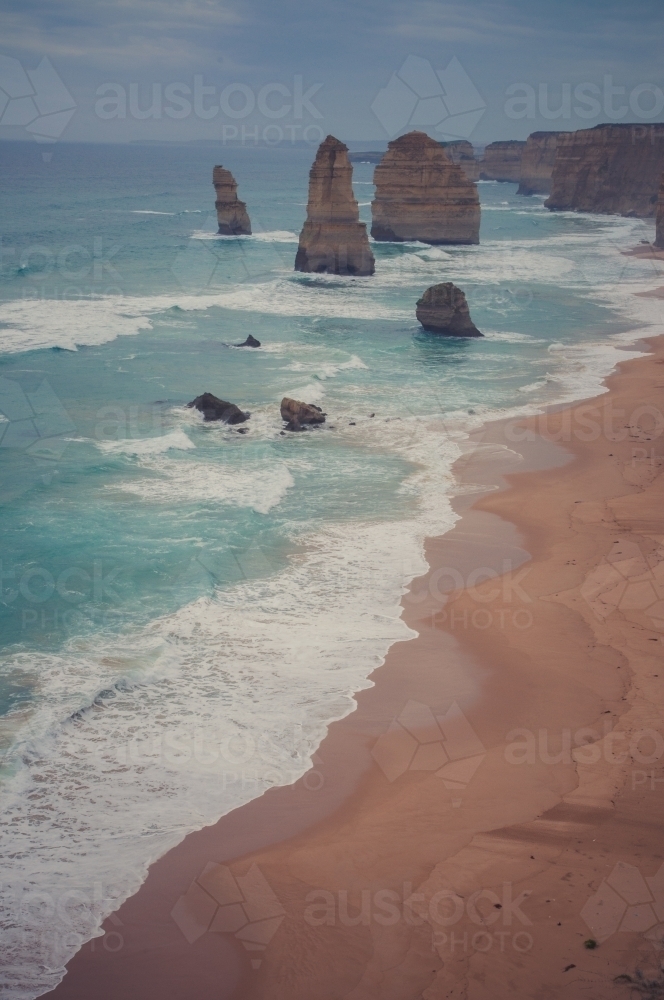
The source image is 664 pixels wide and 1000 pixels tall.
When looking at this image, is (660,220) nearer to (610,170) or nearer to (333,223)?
(333,223)

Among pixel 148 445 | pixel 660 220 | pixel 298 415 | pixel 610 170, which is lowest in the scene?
pixel 148 445

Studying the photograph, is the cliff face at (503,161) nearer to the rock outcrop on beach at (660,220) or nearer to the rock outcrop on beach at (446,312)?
the rock outcrop on beach at (660,220)

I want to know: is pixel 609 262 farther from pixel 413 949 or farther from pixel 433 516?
pixel 413 949

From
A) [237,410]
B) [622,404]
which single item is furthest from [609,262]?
[237,410]

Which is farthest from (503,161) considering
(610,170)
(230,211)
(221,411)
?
(221,411)

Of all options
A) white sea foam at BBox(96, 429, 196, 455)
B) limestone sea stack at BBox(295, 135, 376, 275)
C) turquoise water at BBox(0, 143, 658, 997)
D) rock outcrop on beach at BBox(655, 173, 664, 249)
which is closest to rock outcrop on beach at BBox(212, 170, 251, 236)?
limestone sea stack at BBox(295, 135, 376, 275)
